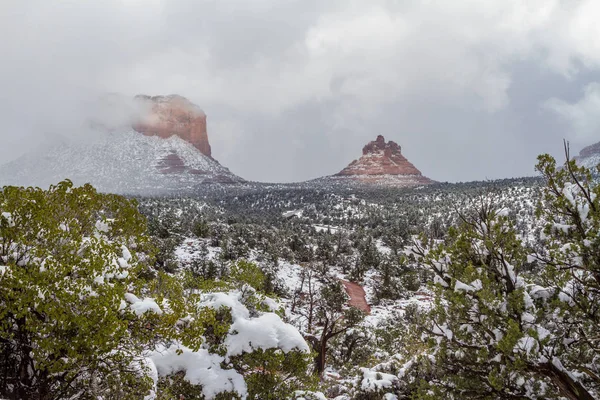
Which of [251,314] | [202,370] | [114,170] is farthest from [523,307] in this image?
[114,170]

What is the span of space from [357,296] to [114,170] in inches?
6142

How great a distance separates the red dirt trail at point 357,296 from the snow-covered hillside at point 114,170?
402 feet

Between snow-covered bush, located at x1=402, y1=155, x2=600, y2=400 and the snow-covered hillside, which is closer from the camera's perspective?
snow-covered bush, located at x1=402, y1=155, x2=600, y2=400

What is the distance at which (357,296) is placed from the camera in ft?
152

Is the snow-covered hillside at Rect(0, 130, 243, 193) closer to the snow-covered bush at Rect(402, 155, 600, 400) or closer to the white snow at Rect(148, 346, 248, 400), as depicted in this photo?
the white snow at Rect(148, 346, 248, 400)

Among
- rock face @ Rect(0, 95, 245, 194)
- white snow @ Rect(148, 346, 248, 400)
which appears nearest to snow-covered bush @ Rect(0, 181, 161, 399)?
white snow @ Rect(148, 346, 248, 400)

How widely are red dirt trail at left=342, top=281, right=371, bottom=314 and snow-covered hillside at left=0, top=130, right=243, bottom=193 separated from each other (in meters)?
122

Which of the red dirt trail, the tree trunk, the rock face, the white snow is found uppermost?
the rock face

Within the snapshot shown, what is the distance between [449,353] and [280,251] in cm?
4859

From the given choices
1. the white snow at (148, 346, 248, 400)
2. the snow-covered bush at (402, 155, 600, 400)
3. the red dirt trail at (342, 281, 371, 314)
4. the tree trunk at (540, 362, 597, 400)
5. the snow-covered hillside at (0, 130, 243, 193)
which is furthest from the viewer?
the snow-covered hillside at (0, 130, 243, 193)

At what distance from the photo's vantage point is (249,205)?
118250mm

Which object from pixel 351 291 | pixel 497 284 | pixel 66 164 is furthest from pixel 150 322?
pixel 66 164

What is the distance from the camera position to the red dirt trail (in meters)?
42.6

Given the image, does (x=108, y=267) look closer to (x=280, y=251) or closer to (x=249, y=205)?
(x=280, y=251)
